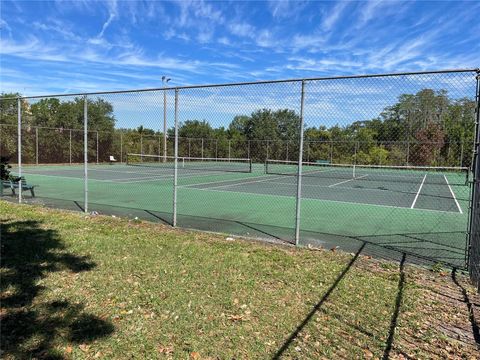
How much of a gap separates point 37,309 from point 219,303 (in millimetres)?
1811

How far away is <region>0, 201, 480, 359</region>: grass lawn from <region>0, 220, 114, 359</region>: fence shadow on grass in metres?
0.01

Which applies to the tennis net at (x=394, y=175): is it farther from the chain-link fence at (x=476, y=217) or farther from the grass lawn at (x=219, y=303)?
the chain-link fence at (x=476, y=217)

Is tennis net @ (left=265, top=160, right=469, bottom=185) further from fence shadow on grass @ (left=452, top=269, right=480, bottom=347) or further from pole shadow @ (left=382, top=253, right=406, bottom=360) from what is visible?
fence shadow on grass @ (left=452, top=269, right=480, bottom=347)

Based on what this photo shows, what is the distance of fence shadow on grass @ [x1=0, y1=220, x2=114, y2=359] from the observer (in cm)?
316

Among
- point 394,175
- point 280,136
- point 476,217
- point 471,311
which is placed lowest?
point 471,311

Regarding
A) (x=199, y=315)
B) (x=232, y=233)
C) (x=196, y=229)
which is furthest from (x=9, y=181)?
(x=199, y=315)

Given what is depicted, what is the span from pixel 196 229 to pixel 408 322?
15.2ft

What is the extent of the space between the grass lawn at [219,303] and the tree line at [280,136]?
3.05 meters

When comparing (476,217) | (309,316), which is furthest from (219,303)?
(476,217)

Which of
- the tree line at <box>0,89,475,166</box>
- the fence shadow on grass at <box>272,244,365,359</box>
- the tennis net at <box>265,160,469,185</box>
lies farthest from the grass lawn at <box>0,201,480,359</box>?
the tennis net at <box>265,160,469,185</box>

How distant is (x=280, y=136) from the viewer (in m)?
16.1

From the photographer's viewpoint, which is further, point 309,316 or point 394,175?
point 394,175

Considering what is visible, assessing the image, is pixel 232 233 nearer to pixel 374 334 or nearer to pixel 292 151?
pixel 374 334

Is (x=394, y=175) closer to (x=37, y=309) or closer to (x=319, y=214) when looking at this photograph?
(x=319, y=214)
